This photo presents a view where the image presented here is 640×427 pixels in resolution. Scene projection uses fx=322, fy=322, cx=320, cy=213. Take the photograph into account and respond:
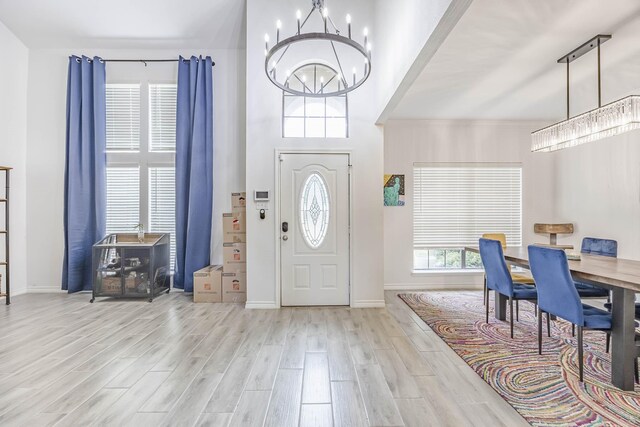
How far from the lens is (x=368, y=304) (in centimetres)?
427

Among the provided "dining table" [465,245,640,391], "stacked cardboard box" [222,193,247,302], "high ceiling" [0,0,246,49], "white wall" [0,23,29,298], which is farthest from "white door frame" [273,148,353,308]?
"white wall" [0,23,29,298]

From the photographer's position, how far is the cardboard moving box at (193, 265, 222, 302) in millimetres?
4527

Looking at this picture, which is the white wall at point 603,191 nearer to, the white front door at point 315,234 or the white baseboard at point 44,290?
the white front door at point 315,234

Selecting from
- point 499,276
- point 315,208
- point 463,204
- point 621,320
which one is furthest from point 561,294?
point 463,204

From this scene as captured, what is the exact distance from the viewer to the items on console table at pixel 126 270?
178 inches

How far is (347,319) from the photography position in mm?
3779

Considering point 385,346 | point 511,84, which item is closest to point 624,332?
point 385,346

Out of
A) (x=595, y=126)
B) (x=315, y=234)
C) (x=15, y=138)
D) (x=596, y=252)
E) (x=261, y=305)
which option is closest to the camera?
(x=595, y=126)

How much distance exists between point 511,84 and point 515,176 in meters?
2.09

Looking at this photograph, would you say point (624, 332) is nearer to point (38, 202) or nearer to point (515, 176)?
point (515, 176)

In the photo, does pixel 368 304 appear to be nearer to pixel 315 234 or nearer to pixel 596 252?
pixel 315 234

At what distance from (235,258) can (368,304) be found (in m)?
1.95

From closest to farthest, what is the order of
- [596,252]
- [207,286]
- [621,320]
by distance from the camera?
1. [621,320]
2. [596,252]
3. [207,286]

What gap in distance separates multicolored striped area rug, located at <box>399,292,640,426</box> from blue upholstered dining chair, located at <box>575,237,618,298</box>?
0.40m
